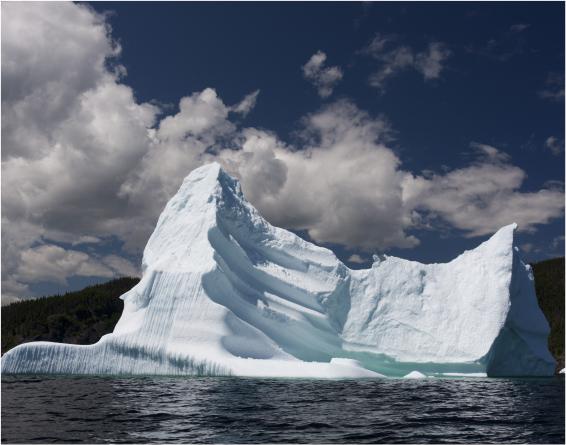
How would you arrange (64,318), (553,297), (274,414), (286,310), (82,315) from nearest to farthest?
(274,414), (286,310), (64,318), (553,297), (82,315)

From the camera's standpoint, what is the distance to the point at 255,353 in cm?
3005

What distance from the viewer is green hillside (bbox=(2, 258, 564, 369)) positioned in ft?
280

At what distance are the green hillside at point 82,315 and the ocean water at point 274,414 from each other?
64988 millimetres

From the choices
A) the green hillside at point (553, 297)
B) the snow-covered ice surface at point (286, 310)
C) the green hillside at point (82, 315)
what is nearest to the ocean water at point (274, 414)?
the snow-covered ice surface at point (286, 310)

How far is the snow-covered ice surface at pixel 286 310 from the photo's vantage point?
30312mm

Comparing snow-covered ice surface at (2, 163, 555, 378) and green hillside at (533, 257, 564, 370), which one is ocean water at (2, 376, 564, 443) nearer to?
snow-covered ice surface at (2, 163, 555, 378)

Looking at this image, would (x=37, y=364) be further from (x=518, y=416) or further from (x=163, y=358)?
(x=518, y=416)

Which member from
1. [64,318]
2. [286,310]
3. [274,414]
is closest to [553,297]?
[286,310]

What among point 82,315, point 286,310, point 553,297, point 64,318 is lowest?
point 286,310

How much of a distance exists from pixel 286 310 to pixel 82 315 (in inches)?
2676

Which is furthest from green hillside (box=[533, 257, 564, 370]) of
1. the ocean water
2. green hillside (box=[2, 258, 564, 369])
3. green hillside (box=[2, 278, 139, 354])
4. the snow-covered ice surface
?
green hillside (box=[2, 278, 139, 354])

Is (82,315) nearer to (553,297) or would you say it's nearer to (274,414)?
(553,297)

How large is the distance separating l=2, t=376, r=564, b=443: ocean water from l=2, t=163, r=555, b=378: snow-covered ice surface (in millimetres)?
6744

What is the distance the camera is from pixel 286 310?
35250 millimetres
